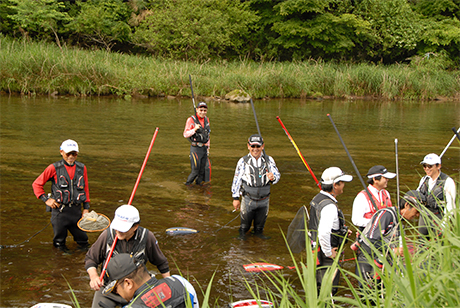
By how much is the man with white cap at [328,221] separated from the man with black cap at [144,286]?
6.80 ft

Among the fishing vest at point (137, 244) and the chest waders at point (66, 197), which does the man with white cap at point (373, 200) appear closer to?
the fishing vest at point (137, 244)

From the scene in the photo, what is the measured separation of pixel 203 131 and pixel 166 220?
2802mm

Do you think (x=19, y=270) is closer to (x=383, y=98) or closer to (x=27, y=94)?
(x=27, y=94)

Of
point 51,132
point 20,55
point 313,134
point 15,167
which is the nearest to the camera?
point 15,167

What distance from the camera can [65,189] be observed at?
6652mm

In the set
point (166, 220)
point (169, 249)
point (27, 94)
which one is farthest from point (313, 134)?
point (27, 94)

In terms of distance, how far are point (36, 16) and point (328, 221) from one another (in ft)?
124

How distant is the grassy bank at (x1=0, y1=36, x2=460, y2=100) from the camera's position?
2666 centimetres

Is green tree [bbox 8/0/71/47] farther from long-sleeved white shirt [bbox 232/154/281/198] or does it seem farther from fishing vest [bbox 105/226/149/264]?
fishing vest [bbox 105/226/149/264]

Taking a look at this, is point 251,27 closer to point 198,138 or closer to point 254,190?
point 198,138

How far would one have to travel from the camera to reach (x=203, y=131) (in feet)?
35.4

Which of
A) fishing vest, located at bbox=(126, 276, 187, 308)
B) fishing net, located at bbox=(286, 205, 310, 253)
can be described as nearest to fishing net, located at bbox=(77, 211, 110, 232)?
fishing net, located at bbox=(286, 205, 310, 253)

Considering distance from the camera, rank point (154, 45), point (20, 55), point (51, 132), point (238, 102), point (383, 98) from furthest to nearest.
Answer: point (154, 45) → point (383, 98) → point (238, 102) → point (20, 55) → point (51, 132)

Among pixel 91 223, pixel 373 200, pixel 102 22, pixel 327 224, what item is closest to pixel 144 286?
pixel 327 224
